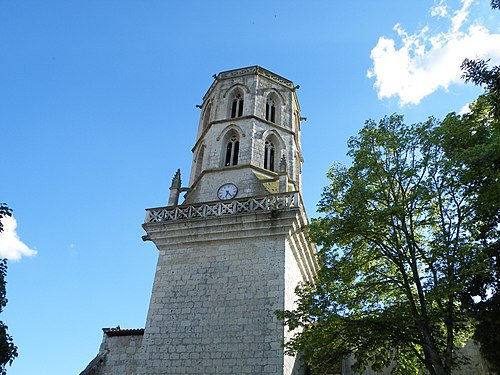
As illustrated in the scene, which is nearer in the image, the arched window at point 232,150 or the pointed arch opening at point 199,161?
the arched window at point 232,150

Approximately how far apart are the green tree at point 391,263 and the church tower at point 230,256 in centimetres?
219

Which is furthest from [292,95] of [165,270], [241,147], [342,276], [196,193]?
[342,276]

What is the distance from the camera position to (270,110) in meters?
20.3

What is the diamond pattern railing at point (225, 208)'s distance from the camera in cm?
1489

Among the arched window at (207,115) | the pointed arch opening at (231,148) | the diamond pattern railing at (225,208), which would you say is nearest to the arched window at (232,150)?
the pointed arch opening at (231,148)

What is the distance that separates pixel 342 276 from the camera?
10836mm

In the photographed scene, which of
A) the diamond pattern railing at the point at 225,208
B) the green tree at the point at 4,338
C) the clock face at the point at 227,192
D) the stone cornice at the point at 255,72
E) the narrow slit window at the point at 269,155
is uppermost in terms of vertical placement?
the stone cornice at the point at 255,72

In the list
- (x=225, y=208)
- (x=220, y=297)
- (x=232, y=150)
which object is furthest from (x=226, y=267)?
(x=232, y=150)

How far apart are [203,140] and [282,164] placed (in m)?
4.81

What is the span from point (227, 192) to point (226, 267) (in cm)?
340

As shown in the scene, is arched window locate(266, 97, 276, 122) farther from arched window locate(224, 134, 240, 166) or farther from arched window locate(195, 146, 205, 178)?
arched window locate(195, 146, 205, 178)

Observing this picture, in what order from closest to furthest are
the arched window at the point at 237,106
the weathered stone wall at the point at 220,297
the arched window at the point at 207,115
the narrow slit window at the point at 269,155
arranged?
the weathered stone wall at the point at 220,297 → the narrow slit window at the point at 269,155 → the arched window at the point at 237,106 → the arched window at the point at 207,115

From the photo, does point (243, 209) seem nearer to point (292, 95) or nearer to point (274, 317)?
point (274, 317)

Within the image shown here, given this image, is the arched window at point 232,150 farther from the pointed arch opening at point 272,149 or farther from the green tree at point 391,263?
the green tree at point 391,263
